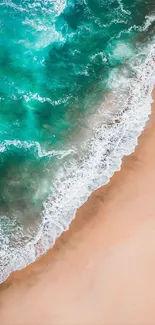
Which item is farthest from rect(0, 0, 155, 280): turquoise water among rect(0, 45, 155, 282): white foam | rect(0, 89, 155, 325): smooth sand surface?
rect(0, 89, 155, 325): smooth sand surface

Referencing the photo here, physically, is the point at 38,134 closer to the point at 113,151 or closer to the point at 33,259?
the point at 113,151

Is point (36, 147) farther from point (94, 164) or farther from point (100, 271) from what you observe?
point (100, 271)

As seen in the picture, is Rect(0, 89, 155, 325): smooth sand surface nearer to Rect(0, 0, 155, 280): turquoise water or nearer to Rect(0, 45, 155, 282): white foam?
Rect(0, 45, 155, 282): white foam

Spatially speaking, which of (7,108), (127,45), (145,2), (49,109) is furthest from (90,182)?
(145,2)

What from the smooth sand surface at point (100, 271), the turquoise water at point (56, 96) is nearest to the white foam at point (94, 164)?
the turquoise water at point (56, 96)

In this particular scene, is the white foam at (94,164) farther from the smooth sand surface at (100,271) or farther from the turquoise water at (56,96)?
the smooth sand surface at (100,271)
